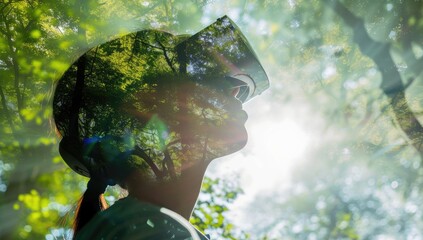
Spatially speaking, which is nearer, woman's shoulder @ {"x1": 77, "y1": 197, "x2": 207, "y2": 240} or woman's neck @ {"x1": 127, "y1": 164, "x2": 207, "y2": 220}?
woman's shoulder @ {"x1": 77, "y1": 197, "x2": 207, "y2": 240}

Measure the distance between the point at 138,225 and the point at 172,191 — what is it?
0.17 meters

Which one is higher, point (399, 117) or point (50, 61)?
point (50, 61)

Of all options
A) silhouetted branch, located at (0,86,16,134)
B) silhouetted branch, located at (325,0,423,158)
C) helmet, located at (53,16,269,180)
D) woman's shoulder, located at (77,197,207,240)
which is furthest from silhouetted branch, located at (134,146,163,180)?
silhouetted branch, located at (0,86,16,134)

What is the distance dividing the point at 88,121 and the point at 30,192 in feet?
18.9

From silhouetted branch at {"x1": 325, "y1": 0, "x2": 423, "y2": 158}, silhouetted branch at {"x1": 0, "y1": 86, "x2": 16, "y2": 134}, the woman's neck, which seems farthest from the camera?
silhouetted branch at {"x1": 0, "y1": 86, "x2": 16, "y2": 134}

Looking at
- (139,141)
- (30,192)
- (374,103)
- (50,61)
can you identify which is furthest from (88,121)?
(374,103)

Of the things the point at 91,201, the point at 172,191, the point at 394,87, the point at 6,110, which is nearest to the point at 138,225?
the point at 172,191

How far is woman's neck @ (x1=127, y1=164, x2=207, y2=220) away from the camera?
82 centimetres

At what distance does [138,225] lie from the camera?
68 cm

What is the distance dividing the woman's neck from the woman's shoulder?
0.07 meters

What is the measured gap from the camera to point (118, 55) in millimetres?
915

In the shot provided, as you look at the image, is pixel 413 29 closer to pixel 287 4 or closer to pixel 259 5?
pixel 287 4

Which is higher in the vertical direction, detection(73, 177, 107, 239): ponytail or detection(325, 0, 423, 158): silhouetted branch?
detection(325, 0, 423, 158): silhouetted branch
